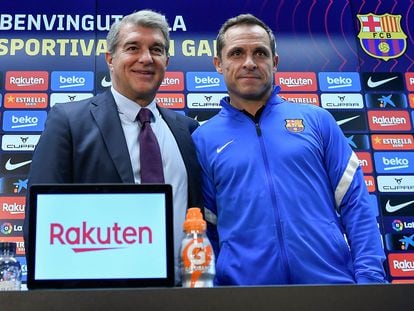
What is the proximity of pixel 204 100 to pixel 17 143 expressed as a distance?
94 cm

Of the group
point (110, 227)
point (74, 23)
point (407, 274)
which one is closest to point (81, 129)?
point (110, 227)

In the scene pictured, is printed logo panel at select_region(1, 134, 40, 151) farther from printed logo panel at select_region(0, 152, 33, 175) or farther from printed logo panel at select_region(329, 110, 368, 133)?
printed logo panel at select_region(329, 110, 368, 133)

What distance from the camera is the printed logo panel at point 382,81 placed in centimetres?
279

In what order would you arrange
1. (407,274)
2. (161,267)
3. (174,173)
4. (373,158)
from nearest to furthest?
(161,267) < (174,173) < (407,274) < (373,158)

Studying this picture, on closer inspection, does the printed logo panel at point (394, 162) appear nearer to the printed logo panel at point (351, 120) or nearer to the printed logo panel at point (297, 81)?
the printed logo panel at point (351, 120)

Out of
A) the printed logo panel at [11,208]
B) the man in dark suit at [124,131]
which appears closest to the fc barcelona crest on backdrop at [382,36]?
the man in dark suit at [124,131]

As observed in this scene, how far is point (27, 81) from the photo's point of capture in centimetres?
269

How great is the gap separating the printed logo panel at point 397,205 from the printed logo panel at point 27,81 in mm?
1778

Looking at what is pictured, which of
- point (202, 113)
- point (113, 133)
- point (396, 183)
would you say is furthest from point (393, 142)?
point (113, 133)

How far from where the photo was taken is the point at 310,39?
287cm

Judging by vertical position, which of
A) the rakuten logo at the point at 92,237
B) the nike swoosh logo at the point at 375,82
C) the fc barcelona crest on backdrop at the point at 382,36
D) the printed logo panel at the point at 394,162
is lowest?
the rakuten logo at the point at 92,237

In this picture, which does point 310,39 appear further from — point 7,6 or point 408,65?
point 7,6

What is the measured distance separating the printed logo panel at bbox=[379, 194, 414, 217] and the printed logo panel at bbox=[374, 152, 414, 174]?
13 centimetres

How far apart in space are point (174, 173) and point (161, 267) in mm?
576
